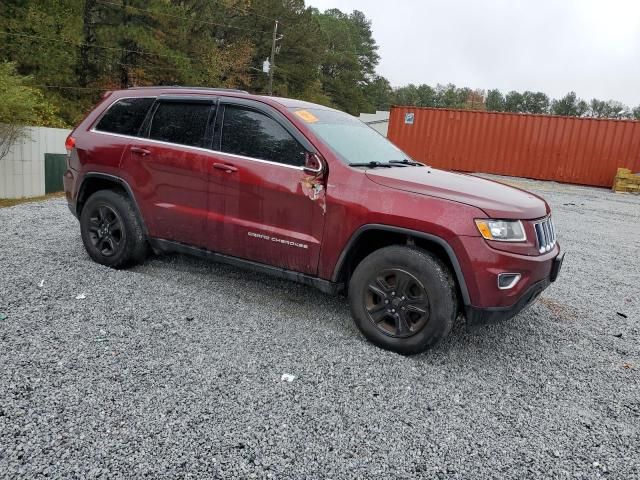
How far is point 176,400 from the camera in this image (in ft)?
8.41

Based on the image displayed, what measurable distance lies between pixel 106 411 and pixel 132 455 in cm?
39

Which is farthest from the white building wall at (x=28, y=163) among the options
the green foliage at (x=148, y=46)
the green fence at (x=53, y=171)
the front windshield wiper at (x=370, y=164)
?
the front windshield wiper at (x=370, y=164)

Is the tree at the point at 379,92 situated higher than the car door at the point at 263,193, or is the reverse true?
the tree at the point at 379,92

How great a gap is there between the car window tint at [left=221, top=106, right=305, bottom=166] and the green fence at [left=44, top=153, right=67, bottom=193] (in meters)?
10.1

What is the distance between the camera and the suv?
9.82ft

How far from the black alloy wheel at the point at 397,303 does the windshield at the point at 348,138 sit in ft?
3.04

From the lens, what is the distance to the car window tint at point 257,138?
354 cm

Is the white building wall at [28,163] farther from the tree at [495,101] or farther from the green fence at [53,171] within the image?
the tree at [495,101]

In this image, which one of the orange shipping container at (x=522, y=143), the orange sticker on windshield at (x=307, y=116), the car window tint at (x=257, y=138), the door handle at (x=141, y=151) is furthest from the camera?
the orange shipping container at (x=522, y=143)

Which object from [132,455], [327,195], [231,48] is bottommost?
[132,455]

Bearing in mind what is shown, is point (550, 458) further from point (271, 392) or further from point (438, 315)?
point (271, 392)

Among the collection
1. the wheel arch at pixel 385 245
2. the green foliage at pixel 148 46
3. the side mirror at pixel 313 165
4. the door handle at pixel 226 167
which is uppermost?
the green foliage at pixel 148 46

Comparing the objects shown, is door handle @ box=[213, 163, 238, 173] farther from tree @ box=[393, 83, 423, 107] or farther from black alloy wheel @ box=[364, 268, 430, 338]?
tree @ box=[393, 83, 423, 107]

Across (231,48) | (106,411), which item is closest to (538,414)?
(106,411)
